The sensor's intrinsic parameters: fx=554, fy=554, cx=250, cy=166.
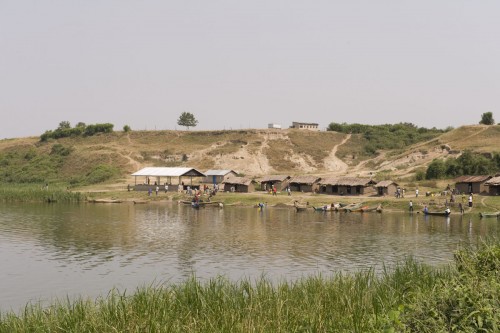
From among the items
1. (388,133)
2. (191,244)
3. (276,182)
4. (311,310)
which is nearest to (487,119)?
(388,133)

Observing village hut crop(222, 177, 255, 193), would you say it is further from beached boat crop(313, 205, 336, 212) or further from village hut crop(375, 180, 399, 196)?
village hut crop(375, 180, 399, 196)

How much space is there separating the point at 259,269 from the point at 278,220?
27033 mm

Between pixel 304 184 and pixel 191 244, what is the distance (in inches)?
1641

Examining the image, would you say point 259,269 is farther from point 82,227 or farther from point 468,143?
point 468,143

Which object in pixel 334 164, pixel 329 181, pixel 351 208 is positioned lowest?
pixel 351 208

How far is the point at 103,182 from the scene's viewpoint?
4058 inches

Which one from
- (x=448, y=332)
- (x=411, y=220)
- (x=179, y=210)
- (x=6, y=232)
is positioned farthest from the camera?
(x=179, y=210)

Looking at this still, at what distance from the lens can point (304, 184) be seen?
84.4 metres

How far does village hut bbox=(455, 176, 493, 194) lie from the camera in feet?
237

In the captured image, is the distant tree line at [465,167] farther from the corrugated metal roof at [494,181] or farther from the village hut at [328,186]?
the village hut at [328,186]

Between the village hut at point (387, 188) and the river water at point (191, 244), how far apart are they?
35.1ft

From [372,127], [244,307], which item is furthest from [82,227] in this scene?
[372,127]

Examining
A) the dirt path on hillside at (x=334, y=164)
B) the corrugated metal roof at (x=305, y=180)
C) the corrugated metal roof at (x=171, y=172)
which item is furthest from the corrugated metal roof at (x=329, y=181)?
the dirt path on hillside at (x=334, y=164)

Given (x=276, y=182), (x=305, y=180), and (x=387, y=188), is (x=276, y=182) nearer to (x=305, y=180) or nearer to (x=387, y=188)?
(x=305, y=180)
